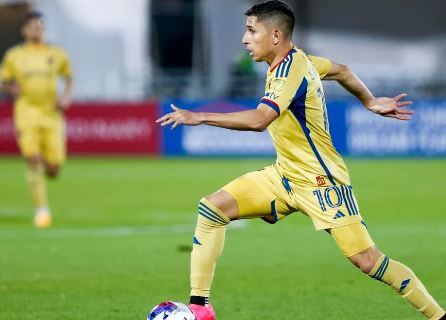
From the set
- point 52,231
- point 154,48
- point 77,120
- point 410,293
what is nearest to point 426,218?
point 52,231

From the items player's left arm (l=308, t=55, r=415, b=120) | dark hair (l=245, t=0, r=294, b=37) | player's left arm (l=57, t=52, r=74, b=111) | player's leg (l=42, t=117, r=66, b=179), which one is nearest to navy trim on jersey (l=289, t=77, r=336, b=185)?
dark hair (l=245, t=0, r=294, b=37)

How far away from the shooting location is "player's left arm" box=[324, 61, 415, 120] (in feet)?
27.6

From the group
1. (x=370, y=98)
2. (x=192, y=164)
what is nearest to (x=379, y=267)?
(x=370, y=98)

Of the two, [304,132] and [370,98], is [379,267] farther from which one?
[370,98]

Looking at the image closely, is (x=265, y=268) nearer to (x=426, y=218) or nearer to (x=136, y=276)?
(x=136, y=276)

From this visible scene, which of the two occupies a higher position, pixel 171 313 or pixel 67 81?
pixel 171 313

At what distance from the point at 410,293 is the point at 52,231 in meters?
7.90

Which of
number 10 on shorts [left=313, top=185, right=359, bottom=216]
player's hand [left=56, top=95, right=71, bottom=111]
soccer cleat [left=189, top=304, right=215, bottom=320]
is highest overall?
number 10 on shorts [left=313, top=185, right=359, bottom=216]

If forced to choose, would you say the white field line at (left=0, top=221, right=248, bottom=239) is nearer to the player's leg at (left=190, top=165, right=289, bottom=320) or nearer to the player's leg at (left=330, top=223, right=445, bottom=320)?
the player's leg at (left=190, top=165, right=289, bottom=320)

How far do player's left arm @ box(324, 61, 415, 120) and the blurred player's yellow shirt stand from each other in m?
0.40

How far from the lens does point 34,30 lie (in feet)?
51.5

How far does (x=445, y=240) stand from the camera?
1377cm

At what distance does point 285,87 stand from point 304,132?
45cm

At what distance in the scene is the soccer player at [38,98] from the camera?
1596 cm
